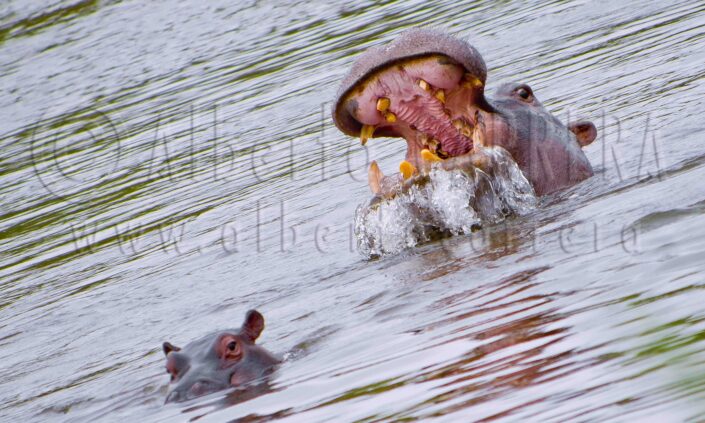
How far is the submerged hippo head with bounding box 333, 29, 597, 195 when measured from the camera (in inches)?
195

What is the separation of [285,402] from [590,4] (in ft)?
28.2

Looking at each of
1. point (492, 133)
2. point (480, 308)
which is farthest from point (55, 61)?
point (480, 308)

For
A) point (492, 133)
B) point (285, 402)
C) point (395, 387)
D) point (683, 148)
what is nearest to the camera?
point (395, 387)

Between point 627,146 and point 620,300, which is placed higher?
point 620,300

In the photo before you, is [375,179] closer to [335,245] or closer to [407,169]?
[407,169]

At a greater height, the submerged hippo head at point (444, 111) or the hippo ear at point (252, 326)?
the submerged hippo head at point (444, 111)

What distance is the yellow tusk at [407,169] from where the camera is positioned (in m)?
5.32

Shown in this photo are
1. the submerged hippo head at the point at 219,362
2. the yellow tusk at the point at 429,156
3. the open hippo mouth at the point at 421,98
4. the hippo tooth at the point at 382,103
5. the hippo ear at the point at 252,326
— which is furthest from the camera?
the yellow tusk at the point at 429,156

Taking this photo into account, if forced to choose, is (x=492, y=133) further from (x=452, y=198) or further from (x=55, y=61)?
(x=55, y=61)

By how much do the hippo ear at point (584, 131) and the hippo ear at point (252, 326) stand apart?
236 cm

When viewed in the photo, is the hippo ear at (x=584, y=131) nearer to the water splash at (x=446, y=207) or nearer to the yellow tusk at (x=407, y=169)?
the water splash at (x=446, y=207)

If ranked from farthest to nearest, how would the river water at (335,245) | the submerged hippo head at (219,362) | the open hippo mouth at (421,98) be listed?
the open hippo mouth at (421,98) → the submerged hippo head at (219,362) → the river water at (335,245)

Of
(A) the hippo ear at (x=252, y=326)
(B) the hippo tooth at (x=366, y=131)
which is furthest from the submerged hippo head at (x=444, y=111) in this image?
(A) the hippo ear at (x=252, y=326)

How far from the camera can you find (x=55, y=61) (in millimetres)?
16672
